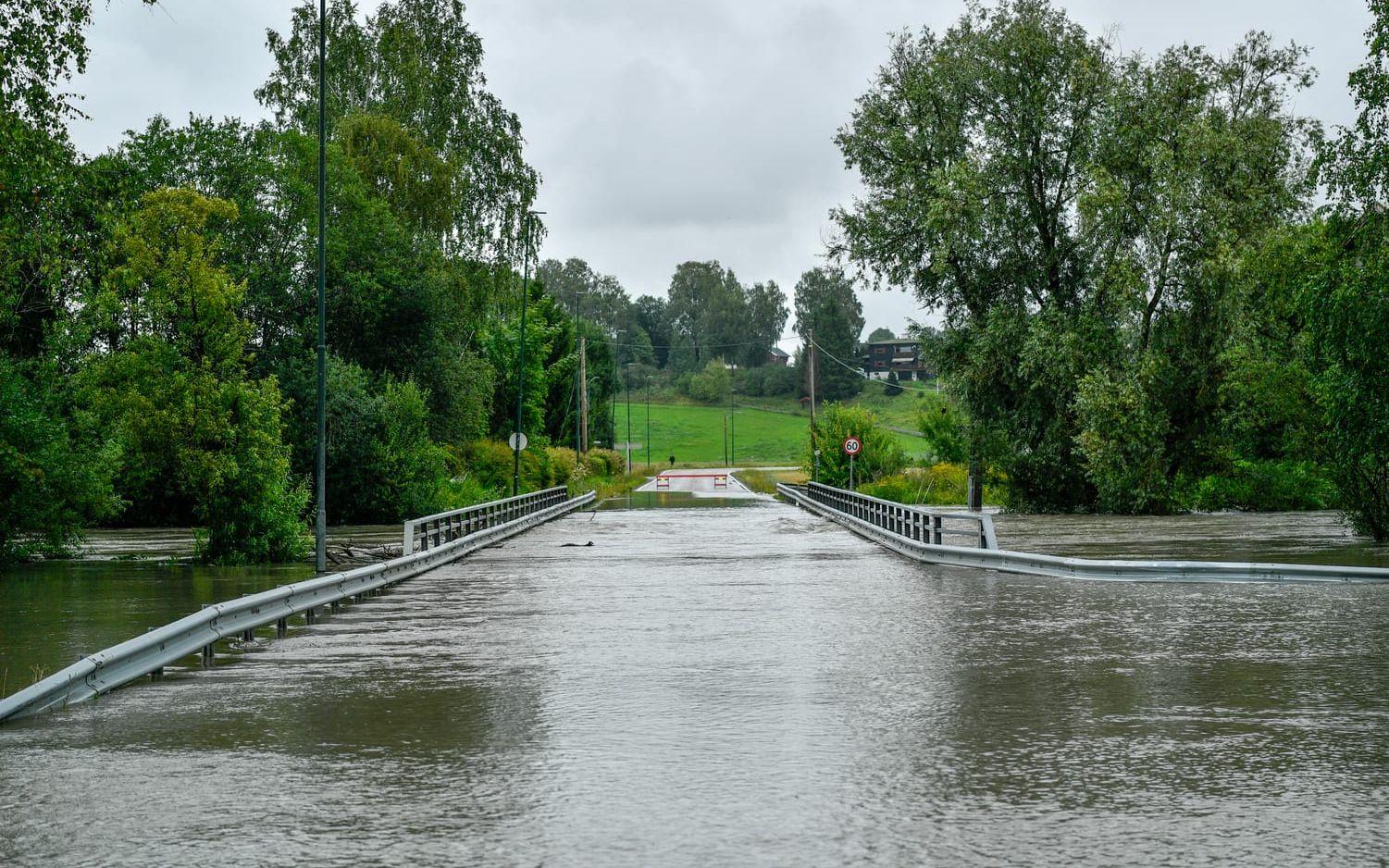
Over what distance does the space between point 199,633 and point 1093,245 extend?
3966 cm

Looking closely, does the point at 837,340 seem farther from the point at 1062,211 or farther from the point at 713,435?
the point at 1062,211

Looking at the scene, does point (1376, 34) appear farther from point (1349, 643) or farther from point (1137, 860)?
point (1137, 860)

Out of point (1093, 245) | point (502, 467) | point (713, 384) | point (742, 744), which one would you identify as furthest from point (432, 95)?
point (713, 384)

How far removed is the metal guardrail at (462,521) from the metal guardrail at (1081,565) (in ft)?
30.7

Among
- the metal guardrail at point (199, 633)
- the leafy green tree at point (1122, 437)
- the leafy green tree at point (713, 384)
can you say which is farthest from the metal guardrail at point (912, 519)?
the leafy green tree at point (713, 384)

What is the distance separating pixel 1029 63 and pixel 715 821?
149 feet

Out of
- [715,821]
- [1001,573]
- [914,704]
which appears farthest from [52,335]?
[715,821]

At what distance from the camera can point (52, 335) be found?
33719mm

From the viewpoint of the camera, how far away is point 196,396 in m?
30.1

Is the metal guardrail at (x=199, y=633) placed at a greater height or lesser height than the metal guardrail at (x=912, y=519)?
lesser

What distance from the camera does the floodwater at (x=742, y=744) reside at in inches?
261

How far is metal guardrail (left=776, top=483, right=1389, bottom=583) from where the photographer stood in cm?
2145

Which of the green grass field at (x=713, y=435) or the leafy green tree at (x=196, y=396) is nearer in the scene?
the leafy green tree at (x=196, y=396)

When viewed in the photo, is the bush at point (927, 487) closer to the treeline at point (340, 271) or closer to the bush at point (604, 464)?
the treeline at point (340, 271)
